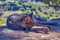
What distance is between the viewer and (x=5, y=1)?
2990mm

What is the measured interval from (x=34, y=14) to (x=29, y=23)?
0.20 m

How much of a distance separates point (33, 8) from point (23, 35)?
55cm

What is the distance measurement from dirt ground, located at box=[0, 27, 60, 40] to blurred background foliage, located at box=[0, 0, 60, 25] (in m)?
0.30

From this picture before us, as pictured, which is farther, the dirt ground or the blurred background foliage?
the blurred background foliage

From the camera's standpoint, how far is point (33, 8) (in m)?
2.98

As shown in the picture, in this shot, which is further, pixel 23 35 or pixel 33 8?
pixel 33 8

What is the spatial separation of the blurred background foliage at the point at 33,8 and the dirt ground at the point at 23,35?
0.30 m

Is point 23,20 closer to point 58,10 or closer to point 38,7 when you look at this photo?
point 38,7

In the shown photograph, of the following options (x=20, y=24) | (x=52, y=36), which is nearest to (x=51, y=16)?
(x=52, y=36)

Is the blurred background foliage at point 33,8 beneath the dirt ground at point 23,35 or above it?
above

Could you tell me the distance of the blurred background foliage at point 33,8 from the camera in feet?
9.67

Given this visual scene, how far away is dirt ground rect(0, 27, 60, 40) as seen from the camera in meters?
2.68

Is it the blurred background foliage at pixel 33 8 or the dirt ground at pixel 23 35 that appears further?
the blurred background foliage at pixel 33 8

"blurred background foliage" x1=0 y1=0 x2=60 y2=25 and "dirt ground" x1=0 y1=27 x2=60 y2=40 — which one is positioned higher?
"blurred background foliage" x1=0 y1=0 x2=60 y2=25
